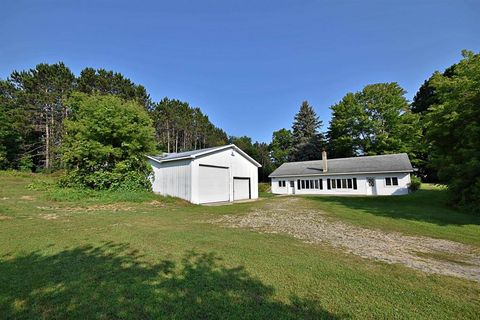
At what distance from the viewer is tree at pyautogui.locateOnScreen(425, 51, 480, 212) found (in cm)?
1205

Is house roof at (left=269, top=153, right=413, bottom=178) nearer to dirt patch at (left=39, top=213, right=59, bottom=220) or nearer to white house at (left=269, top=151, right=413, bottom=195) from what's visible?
white house at (left=269, top=151, right=413, bottom=195)

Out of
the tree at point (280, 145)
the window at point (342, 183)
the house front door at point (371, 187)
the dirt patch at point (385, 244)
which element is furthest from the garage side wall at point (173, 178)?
the tree at point (280, 145)

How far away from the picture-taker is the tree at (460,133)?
12.1m

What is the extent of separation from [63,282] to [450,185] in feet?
58.6

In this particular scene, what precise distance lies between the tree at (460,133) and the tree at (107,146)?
20.3 metres

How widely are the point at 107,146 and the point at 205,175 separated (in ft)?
25.5

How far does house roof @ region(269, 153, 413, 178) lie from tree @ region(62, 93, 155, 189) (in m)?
17.9

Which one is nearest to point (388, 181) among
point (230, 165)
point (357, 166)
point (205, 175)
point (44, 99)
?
point (357, 166)

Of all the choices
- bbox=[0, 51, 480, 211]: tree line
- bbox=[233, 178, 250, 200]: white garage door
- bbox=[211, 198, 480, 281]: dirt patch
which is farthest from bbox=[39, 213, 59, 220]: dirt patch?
bbox=[233, 178, 250, 200]: white garage door

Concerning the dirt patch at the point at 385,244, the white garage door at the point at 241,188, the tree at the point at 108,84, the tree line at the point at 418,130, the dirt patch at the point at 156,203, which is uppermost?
the tree at the point at 108,84

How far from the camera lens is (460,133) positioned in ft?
42.9

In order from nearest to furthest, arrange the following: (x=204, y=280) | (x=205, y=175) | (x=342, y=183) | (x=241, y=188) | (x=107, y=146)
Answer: (x=204, y=280) < (x=107, y=146) < (x=205, y=175) < (x=241, y=188) < (x=342, y=183)

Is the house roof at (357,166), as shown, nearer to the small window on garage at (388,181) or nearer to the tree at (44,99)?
the small window on garage at (388,181)

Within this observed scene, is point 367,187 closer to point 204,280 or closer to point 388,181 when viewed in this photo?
point 388,181
